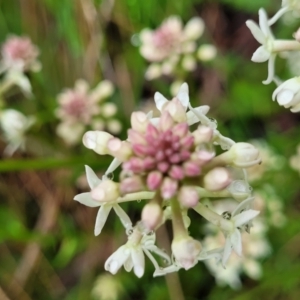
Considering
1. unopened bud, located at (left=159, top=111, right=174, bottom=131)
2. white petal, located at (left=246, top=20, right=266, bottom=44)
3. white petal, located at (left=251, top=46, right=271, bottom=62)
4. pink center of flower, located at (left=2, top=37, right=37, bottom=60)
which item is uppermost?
pink center of flower, located at (left=2, top=37, right=37, bottom=60)

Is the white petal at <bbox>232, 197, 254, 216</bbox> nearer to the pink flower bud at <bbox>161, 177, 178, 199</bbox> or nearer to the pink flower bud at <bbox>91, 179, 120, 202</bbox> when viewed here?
the pink flower bud at <bbox>161, 177, 178, 199</bbox>

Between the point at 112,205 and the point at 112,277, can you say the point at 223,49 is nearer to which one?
the point at 112,277

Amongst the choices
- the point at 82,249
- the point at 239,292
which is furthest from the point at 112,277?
the point at 239,292

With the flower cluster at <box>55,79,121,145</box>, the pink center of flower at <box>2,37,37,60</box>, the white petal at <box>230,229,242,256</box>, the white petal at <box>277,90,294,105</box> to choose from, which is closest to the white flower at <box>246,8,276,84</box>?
the white petal at <box>277,90,294,105</box>

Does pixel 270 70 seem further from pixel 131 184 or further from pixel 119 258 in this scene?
pixel 119 258

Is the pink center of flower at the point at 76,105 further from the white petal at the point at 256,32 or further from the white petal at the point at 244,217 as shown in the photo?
the white petal at the point at 244,217

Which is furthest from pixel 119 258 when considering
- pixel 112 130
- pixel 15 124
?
pixel 112 130
